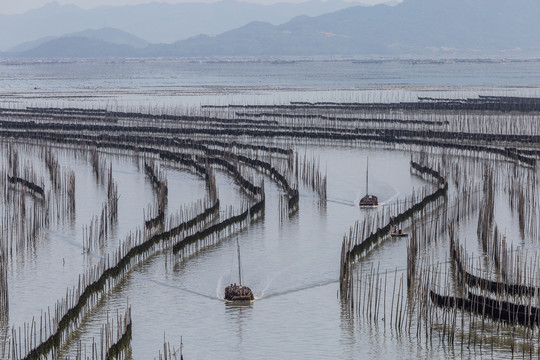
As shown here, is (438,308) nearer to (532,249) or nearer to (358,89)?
(532,249)

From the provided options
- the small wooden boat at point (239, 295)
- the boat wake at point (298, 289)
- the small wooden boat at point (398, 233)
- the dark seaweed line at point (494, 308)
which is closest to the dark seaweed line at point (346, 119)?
the small wooden boat at point (398, 233)

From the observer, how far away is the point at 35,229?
2941 centimetres

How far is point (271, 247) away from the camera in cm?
2858

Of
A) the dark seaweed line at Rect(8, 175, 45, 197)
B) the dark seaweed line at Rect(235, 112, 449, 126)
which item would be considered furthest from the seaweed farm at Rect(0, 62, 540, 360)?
the dark seaweed line at Rect(235, 112, 449, 126)

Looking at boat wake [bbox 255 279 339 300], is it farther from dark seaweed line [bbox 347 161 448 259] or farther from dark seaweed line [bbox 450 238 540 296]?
dark seaweed line [bbox 450 238 540 296]

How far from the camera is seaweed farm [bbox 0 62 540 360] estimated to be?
65.2ft

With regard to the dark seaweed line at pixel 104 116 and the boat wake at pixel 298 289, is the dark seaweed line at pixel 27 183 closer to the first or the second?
the boat wake at pixel 298 289

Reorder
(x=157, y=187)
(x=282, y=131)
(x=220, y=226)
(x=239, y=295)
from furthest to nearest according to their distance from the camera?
(x=282, y=131) < (x=157, y=187) < (x=220, y=226) < (x=239, y=295)

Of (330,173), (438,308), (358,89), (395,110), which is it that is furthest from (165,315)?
(358,89)

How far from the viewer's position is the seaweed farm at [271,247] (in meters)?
19.9

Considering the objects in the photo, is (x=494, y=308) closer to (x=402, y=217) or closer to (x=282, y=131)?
(x=402, y=217)

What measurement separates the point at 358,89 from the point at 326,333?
91259mm

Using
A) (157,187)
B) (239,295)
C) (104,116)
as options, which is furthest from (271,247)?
(104,116)

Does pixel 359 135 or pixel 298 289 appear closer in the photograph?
pixel 298 289
